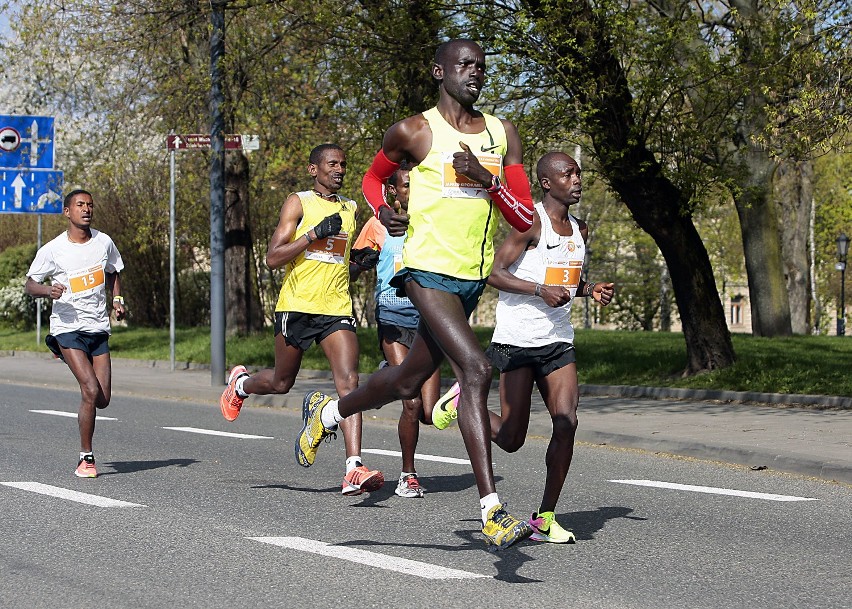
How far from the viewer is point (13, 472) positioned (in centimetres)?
961

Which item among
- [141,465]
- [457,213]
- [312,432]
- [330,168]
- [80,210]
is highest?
[330,168]

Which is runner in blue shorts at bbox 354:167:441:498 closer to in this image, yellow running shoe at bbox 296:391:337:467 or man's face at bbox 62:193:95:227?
yellow running shoe at bbox 296:391:337:467

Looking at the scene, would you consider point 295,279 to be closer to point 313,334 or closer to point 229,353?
point 313,334

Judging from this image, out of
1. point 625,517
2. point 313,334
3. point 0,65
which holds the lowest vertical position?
point 625,517

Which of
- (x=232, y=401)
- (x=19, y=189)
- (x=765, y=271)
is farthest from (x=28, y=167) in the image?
(x=232, y=401)

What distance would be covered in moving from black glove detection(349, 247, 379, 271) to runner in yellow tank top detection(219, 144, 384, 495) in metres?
0.15

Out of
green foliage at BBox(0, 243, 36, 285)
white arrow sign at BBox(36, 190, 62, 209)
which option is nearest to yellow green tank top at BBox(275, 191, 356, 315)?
white arrow sign at BBox(36, 190, 62, 209)

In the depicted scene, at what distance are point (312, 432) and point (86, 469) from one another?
2669 mm

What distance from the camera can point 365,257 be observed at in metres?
9.09

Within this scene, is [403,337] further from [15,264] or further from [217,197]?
[15,264]

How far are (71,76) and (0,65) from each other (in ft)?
5.44

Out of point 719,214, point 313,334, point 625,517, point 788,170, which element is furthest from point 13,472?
point 719,214

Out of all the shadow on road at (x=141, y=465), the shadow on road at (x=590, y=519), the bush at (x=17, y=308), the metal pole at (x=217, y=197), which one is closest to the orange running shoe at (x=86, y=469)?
the shadow on road at (x=141, y=465)

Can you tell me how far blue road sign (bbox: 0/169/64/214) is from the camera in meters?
28.1
